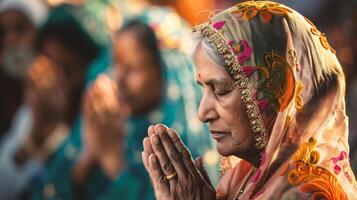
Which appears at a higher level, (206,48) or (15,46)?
(15,46)

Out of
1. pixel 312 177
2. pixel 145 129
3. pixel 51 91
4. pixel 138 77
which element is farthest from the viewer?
pixel 51 91

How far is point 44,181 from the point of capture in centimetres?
798

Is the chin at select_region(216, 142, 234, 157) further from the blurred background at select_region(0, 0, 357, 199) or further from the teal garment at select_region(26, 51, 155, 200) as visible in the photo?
the teal garment at select_region(26, 51, 155, 200)

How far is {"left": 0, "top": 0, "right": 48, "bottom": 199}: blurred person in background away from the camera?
8.44 m

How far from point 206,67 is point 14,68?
602 centimetres

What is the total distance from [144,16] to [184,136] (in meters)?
1.31

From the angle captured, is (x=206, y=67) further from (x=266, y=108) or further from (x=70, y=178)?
(x=70, y=178)

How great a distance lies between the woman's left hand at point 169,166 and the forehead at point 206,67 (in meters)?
0.18

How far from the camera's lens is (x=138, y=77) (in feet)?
24.3

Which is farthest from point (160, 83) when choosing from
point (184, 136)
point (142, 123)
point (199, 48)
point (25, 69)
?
point (199, 48)

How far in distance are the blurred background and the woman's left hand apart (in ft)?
11.2

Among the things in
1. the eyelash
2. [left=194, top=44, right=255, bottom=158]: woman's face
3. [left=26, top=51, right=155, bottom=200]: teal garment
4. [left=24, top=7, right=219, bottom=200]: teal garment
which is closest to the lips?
[left=194, top=44, right=255, bottom=158]: woman's face

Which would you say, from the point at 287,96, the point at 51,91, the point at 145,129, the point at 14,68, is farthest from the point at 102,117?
the point at 287,96

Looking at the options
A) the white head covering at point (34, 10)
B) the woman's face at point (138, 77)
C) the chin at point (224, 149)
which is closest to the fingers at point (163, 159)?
the chin at point (224, 149)
